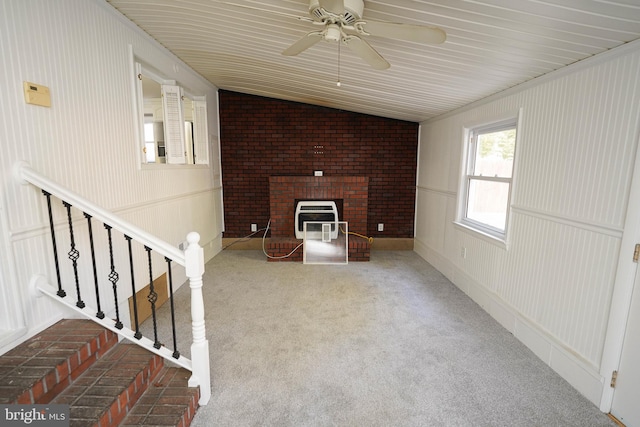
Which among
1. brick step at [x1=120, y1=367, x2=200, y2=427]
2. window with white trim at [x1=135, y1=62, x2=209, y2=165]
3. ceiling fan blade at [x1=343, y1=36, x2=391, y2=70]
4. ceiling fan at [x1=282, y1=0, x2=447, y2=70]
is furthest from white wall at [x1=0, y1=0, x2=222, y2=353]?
ceiling fan blade at [x1=343, y1=36, x2=391, y2=70]

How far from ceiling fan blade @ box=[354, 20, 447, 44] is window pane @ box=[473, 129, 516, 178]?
5.90 feet

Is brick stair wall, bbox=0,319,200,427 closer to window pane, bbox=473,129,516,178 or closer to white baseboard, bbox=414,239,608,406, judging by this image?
white baseboard, bbox=414,239,608,406

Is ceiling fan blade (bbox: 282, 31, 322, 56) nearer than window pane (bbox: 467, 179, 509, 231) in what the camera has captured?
Yes

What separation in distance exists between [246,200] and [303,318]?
302 cm

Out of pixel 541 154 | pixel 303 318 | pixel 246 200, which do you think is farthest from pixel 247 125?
pixel 541 154

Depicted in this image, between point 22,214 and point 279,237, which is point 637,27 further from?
point 279,237

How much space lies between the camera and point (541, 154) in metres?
2.51

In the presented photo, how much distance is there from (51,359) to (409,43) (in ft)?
9.74

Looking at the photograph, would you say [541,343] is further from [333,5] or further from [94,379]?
[94,379]

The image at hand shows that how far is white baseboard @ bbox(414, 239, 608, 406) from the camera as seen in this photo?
6.64 ft
